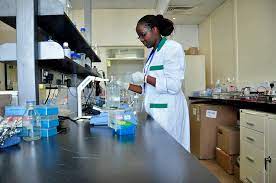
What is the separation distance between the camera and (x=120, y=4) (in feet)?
16.5

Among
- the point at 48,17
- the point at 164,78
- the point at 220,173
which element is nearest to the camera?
the point at 48,17

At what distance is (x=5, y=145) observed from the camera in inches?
31.7

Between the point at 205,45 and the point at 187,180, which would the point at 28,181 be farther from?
the point at 205,45

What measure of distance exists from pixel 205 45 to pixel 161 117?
3.57 m

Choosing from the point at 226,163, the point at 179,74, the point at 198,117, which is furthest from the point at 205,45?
the point at 179,74

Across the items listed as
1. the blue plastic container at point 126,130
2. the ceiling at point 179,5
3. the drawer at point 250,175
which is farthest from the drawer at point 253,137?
the ceiling at point 179,5

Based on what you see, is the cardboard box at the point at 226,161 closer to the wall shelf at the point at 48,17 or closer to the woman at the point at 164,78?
the woman at the point at 164,78

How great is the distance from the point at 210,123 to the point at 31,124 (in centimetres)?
274

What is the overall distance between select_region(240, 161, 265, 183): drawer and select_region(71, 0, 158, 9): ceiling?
3.62m

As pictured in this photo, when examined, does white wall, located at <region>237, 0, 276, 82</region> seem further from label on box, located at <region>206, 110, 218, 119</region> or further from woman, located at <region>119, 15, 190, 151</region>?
woman, located at <region>119, 15, 190, 151</region>

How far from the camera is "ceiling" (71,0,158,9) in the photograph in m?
4.88

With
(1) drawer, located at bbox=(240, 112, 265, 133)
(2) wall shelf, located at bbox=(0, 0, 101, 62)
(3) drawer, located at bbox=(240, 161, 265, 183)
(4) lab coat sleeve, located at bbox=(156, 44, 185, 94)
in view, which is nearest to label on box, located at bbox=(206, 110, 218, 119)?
(1) drawer, located at bbox=(240, 112, 265, 133)

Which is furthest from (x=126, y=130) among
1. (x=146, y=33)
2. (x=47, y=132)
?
(x=146, y=33)

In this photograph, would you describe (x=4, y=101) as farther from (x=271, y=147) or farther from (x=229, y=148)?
(x=229, y=148)
